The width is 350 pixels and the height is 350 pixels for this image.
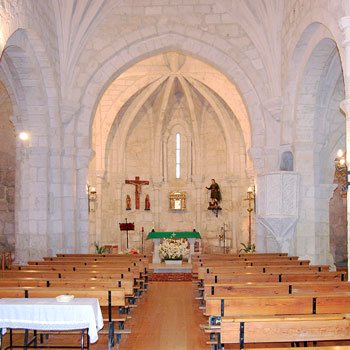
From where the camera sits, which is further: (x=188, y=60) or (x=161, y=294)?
(x=188, y=60)

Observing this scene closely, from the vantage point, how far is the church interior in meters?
9.86

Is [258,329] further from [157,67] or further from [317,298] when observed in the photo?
[157,67]

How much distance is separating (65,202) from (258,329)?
28.7 feet

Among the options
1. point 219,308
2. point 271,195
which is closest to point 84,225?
point 271,195

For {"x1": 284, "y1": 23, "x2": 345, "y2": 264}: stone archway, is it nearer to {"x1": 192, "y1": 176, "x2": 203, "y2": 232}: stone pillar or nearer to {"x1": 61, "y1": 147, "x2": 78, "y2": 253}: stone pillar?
{"x1": 61, "y1": 147, "x2": 78, "y2": 253}: stone pillar

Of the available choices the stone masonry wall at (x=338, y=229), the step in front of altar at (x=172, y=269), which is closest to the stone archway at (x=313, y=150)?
the step in front of altar at (x=172, y=269)

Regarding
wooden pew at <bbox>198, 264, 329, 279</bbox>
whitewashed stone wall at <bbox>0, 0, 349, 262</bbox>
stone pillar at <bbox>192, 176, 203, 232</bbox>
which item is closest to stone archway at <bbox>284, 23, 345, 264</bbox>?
whitewashed stone wall at <bbox>0, 0, 349, 262</bbox>

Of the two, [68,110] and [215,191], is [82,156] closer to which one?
[68,110]

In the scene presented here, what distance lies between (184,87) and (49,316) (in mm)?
14400

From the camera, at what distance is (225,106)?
18109 mm

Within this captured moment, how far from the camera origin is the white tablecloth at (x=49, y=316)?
4590 mm

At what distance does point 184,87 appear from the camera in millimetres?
18047

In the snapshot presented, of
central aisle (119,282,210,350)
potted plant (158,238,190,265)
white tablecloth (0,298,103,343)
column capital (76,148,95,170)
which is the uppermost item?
column capital (76,148,95,170)

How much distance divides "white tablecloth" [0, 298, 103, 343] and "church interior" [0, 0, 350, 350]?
1.65 meters
